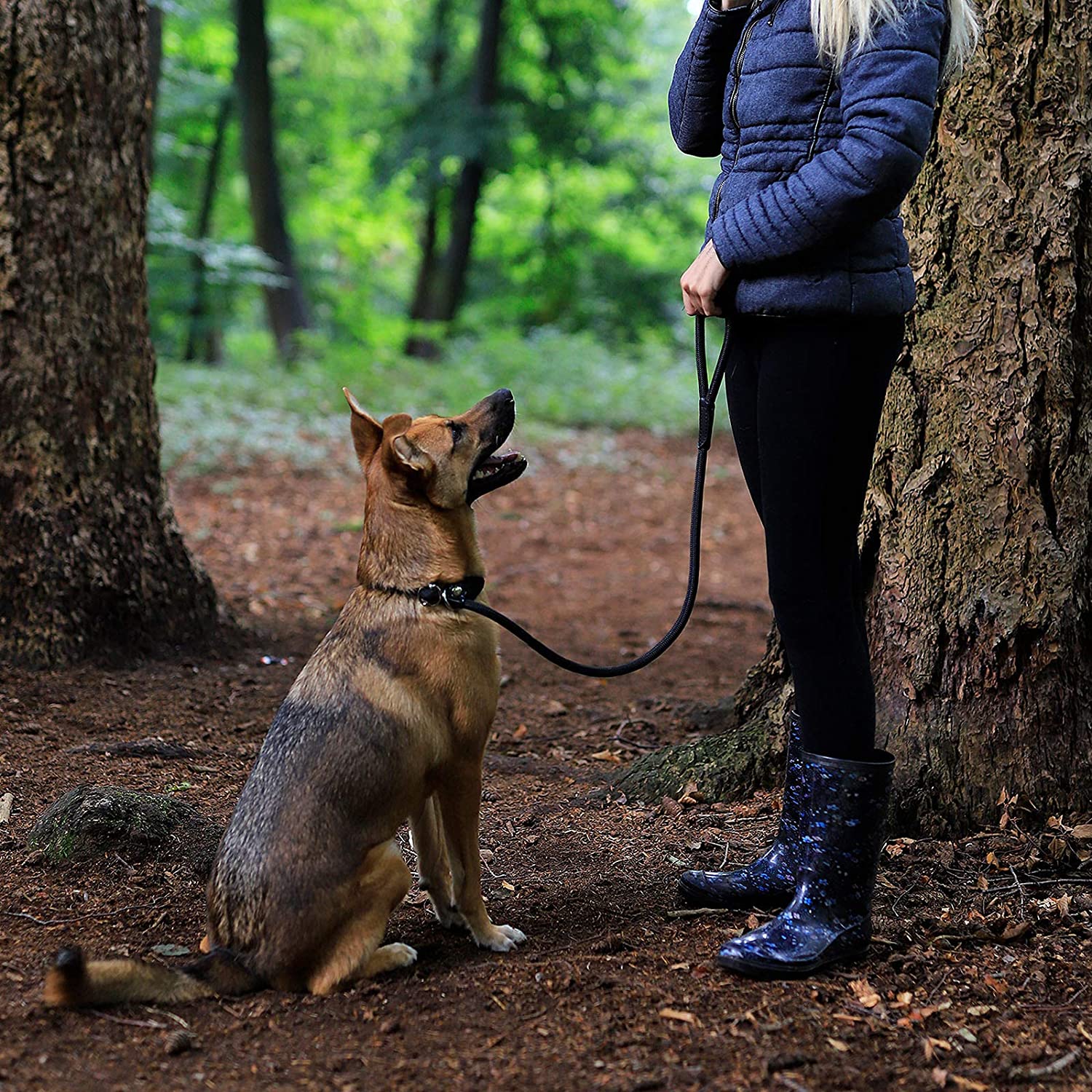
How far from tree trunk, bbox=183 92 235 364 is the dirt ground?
14241 mm

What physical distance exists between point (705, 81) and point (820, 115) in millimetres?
564

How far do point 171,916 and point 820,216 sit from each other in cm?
286

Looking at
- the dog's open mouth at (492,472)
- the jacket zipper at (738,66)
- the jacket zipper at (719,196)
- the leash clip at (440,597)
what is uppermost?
the jacket zipper at (738,66)

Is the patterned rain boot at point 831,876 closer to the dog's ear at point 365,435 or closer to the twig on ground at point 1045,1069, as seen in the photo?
the twig on ground at point 1045,1069

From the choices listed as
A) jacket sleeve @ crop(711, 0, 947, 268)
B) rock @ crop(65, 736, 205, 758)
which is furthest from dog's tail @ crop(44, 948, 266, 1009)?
jacket sleeve @ crop(711, 0, 947, 268)

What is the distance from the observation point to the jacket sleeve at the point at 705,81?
318 cm

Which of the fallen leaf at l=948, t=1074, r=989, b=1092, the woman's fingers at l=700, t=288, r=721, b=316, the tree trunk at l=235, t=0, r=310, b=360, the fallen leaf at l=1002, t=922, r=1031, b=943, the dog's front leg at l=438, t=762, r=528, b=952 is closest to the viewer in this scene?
the fallen leaf at l=948, t=1074, r=989, b=1092

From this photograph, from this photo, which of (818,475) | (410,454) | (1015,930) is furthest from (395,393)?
(1015,930)

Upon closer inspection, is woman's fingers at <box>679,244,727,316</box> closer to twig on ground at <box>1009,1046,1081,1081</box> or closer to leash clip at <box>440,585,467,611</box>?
leash clip at <box>440,585,467,611</box>

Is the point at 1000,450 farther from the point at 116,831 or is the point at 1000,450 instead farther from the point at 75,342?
the point at 75,342

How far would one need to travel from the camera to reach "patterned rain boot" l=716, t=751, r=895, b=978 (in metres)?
3.15

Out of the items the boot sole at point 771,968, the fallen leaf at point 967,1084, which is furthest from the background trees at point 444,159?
the fallen leaf at point 967,1084

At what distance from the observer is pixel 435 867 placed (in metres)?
3.71

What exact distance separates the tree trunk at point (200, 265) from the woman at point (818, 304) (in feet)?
53.1
